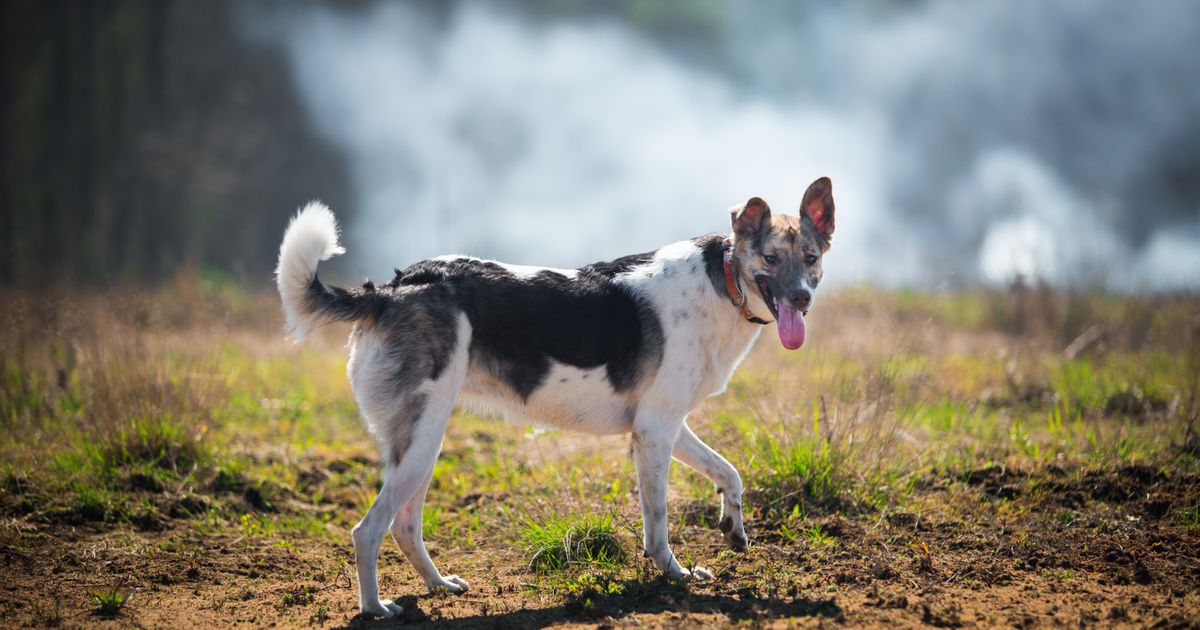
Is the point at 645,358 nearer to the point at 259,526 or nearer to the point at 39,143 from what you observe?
the point at 259,526

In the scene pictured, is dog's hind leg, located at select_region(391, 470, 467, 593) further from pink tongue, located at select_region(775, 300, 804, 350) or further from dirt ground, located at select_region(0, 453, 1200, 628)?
pink tongue, located at select_region(775, 300, 804, 350)

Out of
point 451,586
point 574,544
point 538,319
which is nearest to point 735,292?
point 538,319

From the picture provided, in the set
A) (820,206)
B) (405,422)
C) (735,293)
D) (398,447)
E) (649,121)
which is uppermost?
(649,121)

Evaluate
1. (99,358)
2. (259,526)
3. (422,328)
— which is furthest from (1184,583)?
(99,358)

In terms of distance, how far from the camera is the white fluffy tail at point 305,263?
4.80 metres

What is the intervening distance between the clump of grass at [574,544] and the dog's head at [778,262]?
1578 mm

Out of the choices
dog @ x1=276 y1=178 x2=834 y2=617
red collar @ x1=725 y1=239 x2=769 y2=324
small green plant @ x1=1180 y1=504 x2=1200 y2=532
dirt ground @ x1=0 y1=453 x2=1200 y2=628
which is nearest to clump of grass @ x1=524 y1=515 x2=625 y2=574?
dirt ground @ x1=0 y1=453 x2=1200 y2=628

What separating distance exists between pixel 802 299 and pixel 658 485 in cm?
127

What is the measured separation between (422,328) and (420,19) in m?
22.4

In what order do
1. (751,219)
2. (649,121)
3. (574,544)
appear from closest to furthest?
1. (751,219)
2. (574,544)
3. (649,121)

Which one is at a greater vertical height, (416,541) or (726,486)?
(726,486)

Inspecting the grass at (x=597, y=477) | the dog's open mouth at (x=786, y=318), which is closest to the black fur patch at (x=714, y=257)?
the dog's open mouth at (x=786, y=318)

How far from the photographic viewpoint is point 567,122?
25.3 metres

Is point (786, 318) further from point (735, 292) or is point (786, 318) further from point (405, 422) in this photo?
point (405, 422)
